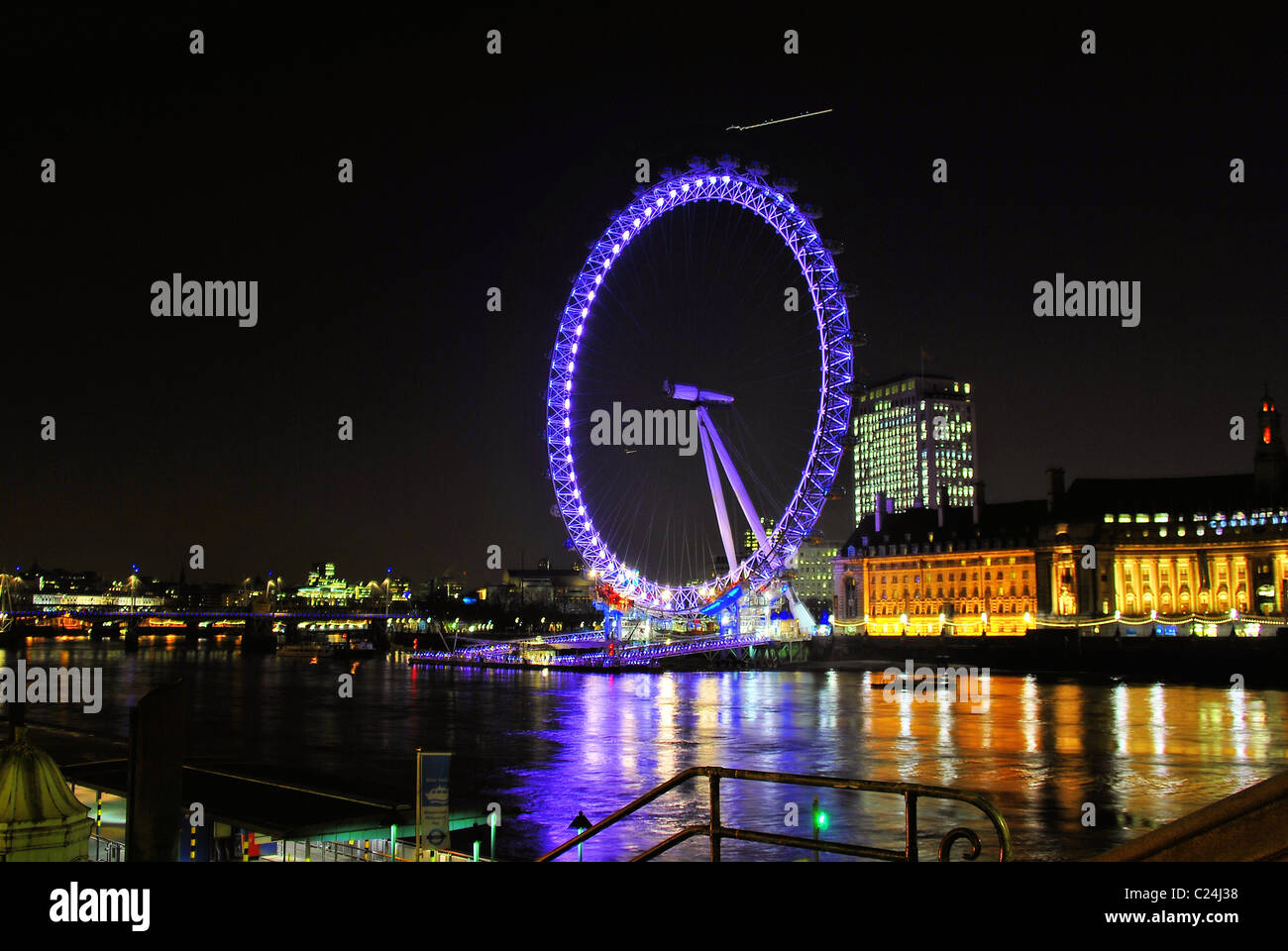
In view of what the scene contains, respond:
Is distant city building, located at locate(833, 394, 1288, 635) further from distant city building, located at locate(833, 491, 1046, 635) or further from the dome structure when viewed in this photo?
the dome structure

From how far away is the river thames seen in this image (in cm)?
2906

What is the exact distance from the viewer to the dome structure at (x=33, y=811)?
10.9m

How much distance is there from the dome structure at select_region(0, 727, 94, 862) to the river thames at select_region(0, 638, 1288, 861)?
1058cm

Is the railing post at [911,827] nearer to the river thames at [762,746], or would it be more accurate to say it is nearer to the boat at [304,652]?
the river thames at [762,746]

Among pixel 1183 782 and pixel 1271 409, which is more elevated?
pixel 1271 409

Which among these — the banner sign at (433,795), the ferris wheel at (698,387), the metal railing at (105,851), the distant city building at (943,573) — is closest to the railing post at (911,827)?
the banner sign at (433,795)

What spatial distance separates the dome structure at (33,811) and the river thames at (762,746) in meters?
10.6

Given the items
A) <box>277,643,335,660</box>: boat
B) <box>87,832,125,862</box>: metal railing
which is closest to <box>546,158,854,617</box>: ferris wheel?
<box>87,832,125,862</box>: metal railing

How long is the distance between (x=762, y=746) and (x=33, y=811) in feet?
125

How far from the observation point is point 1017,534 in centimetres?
12581

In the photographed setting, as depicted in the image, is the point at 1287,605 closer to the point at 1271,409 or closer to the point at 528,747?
the point at 1271,409

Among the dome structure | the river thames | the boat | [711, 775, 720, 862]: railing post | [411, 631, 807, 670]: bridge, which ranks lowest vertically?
the boat
